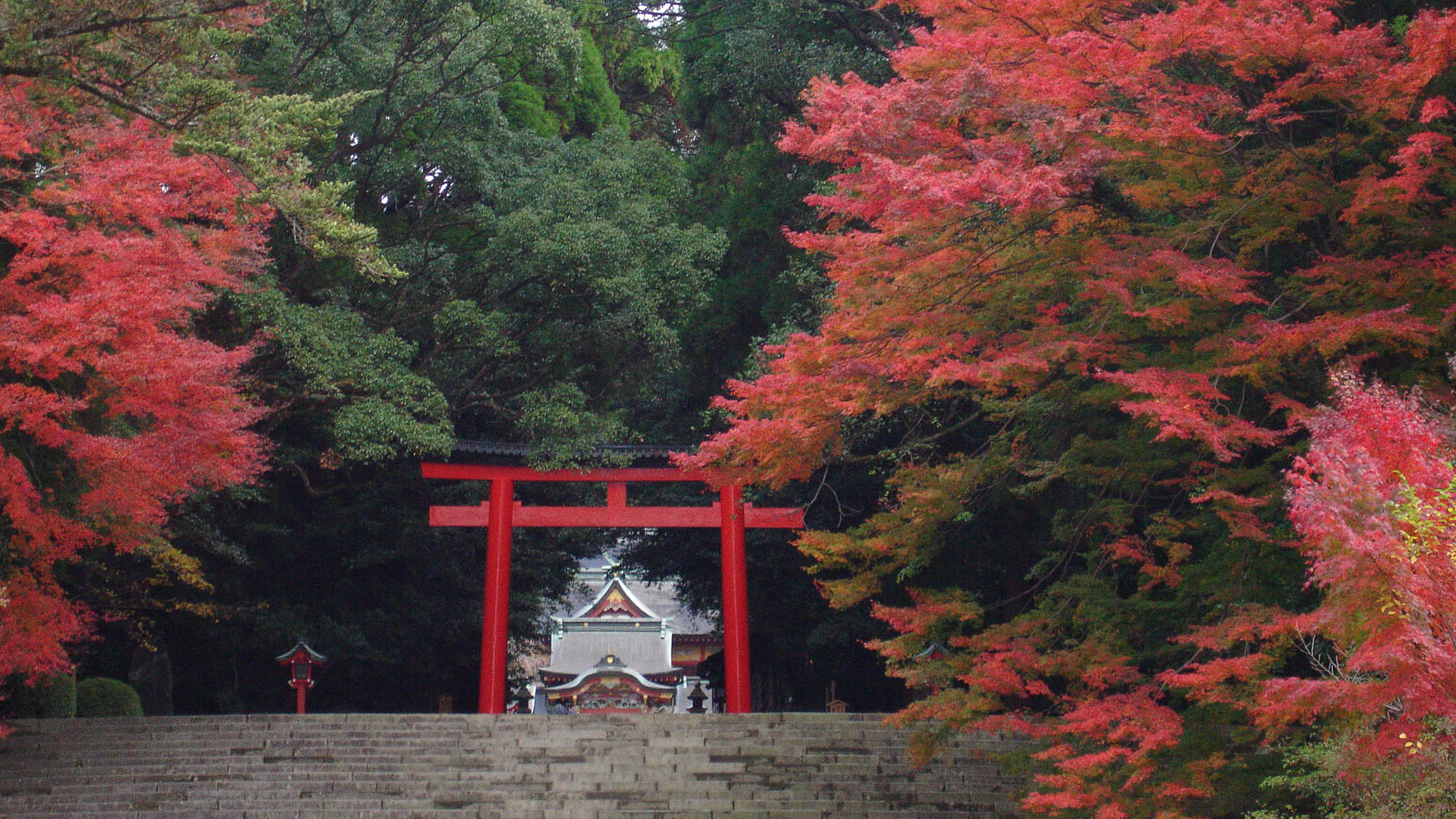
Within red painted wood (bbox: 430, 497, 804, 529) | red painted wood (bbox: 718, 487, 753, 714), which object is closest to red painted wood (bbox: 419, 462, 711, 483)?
red painted wood (bbox: 430, 497, 804, 529)

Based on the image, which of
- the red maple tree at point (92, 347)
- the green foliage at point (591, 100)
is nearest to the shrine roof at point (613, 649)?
the green foliage at point (591, 100)

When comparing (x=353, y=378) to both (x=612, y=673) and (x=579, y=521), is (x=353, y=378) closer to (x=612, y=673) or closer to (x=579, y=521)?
(x=579, y=521)

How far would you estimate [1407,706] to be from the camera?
5.50 meters

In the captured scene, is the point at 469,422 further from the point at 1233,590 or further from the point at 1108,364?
the point at 1233,590

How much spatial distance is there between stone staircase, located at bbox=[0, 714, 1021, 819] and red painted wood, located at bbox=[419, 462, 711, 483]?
140 inches

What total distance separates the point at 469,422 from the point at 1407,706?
15.5m

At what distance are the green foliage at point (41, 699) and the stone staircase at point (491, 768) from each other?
1407 mm

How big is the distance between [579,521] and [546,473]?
0.75 m

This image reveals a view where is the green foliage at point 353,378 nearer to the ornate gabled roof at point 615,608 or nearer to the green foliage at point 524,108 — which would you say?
the green foliage at point 524,108

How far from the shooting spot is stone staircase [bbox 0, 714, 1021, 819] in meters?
11.3

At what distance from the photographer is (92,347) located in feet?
32.1

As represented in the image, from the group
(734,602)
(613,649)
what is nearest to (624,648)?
(613,649)

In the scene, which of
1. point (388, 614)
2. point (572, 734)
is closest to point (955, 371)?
point (572, 734)

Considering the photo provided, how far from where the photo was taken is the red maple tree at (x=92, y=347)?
31.7 ft
